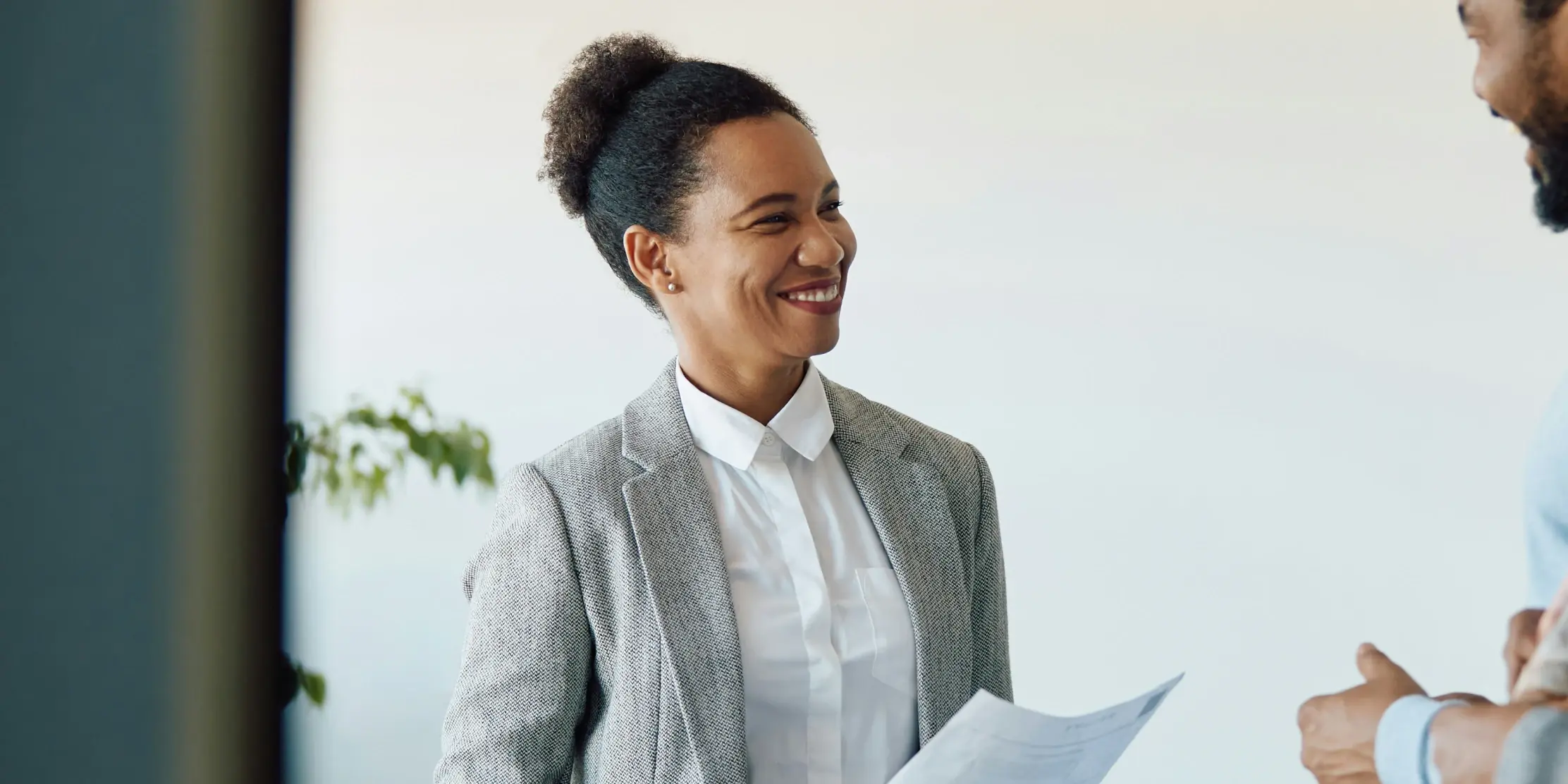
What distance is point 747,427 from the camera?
140 cm

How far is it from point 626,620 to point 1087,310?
1.32 metres

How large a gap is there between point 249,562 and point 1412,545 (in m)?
2.05

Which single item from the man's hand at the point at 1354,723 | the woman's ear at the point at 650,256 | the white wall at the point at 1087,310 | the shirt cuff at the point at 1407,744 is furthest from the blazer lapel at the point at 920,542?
the white wall at the point at 1087,310

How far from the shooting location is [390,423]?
2.61 meters

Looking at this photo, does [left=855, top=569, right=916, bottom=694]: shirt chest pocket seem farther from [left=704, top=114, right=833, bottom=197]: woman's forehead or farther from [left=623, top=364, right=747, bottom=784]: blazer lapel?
[left=704, top=114, right=833, bottom=197]: woman's forehead

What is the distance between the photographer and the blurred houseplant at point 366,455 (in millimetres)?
2588

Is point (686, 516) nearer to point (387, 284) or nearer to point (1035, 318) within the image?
point (1035, 318)

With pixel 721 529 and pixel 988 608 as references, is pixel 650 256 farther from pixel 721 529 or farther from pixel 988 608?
pixel 988 608

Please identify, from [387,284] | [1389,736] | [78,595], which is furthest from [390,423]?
[1389,736]

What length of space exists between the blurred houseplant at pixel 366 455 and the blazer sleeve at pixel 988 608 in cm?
138

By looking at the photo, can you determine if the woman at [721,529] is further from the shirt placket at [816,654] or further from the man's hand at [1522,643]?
the man's hand at [1522,643]

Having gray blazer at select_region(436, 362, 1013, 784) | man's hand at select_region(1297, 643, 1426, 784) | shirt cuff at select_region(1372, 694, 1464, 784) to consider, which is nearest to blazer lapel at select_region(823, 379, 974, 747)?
gray blazer at select_region(436, 362, 1013, 784)

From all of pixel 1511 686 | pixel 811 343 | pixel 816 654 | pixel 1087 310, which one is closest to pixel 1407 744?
pixel 1511 686

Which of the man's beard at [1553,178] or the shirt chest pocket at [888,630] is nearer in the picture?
the man's beard at [1553,178]
